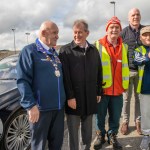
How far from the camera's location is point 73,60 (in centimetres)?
350

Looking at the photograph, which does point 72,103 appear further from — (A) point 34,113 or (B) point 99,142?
(B) point 99,142

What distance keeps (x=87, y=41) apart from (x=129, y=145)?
6.36ft

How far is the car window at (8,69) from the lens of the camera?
5.14 m

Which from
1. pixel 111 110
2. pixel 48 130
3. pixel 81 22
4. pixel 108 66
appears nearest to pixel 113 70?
pixel 108 66

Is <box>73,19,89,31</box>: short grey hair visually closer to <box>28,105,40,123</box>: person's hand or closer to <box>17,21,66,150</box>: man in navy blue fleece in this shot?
<box>17,21,66,150</box>: man in navy blue fleece

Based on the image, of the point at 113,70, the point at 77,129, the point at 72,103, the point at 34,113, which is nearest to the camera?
the point at 34,113

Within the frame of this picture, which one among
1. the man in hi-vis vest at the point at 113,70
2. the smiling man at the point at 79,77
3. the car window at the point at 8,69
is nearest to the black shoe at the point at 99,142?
the man in hi-vis vest at the point at 113,70

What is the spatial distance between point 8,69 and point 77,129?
2.22 m

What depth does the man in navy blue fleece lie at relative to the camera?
9.64 ft

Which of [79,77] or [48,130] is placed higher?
[79,77]

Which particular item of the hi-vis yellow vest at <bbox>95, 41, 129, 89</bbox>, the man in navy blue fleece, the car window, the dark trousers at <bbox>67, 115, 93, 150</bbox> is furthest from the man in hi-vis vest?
the car window

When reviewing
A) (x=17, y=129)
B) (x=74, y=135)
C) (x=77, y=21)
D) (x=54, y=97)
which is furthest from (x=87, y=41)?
(x=17, y=129)

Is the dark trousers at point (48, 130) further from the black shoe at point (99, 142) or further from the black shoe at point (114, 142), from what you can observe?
the black shoe at point (114, 142)

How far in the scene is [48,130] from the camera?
3330 millimetres
